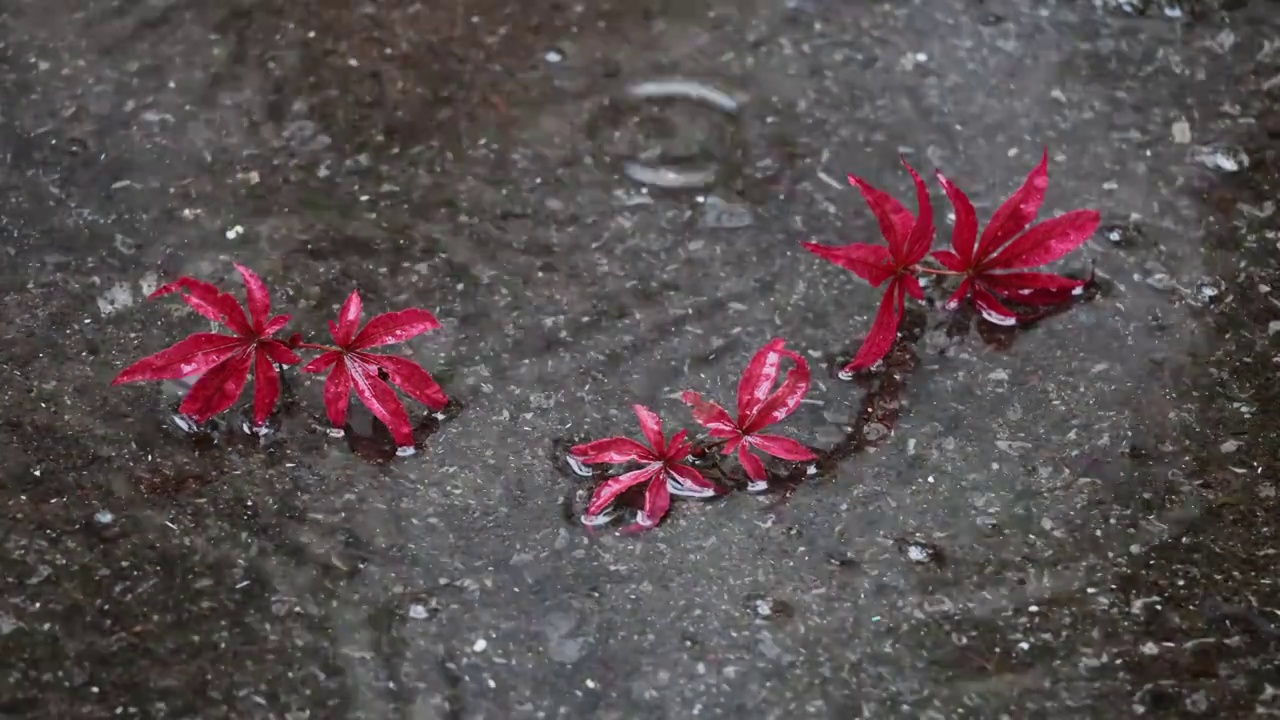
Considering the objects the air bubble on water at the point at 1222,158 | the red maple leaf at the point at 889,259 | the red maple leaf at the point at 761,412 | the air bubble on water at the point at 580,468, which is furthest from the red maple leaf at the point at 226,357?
the air bubble on water at the point at 1222,158

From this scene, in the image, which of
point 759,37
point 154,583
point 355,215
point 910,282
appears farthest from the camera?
point 759,37

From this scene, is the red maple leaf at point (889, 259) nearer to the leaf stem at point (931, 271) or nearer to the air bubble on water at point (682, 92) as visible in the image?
the leaf stem at point (931, 271)

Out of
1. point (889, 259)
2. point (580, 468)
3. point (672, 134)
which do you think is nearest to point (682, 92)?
point (672, 134)

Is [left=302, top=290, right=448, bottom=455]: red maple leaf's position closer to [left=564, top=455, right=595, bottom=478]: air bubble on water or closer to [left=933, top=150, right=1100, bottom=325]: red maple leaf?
[left=564, top=455, right=595, bottom=478]: air bubble on water

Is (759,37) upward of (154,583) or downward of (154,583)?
upward

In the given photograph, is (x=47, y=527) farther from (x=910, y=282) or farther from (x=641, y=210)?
(x=910, y=282)

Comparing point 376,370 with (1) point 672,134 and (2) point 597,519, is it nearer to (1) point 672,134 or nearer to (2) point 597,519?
(2) point 597,519

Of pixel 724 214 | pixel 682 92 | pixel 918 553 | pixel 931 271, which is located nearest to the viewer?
pixel 918 553

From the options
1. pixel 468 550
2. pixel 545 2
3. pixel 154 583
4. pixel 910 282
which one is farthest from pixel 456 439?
pixel 545 2
